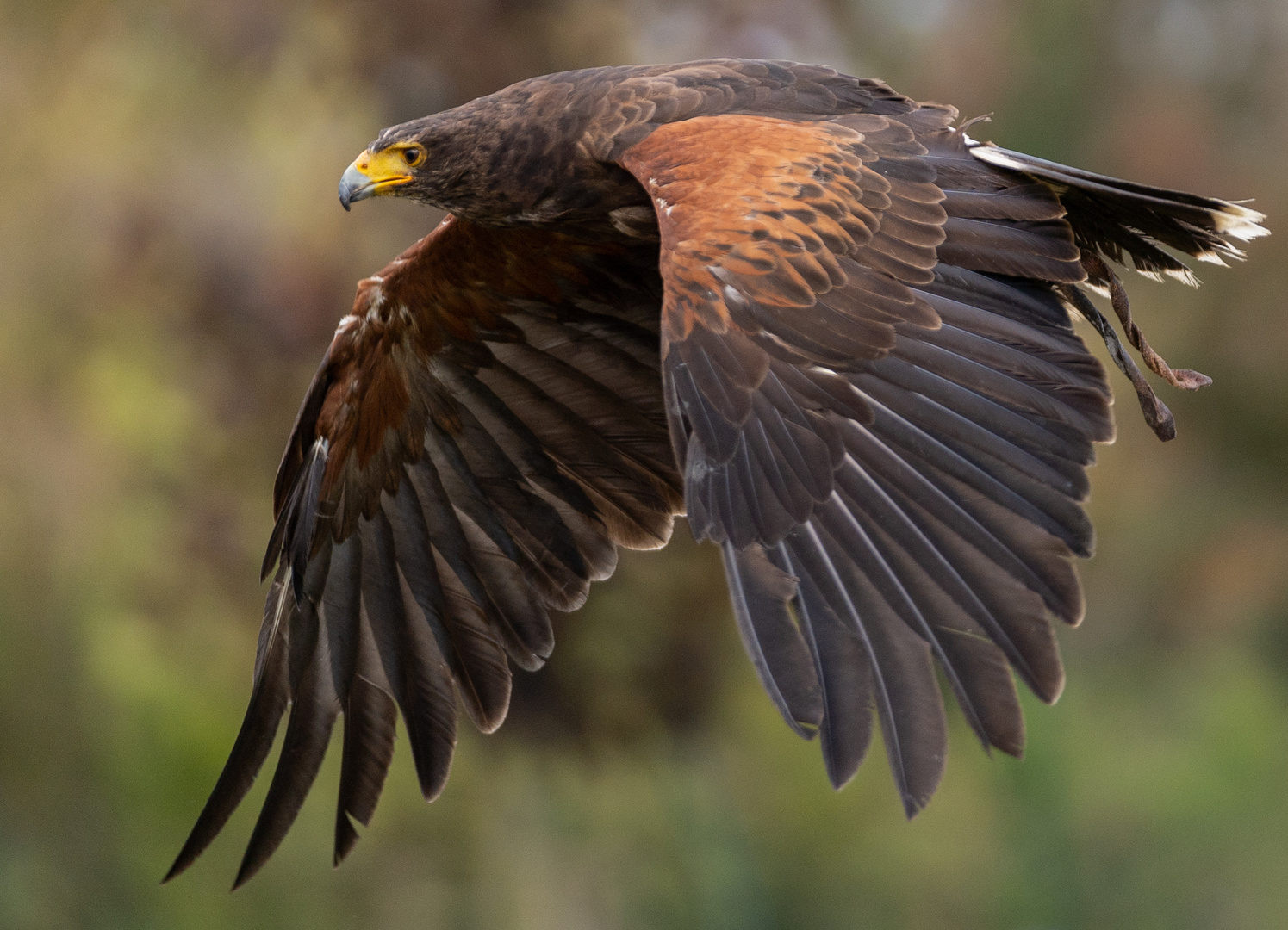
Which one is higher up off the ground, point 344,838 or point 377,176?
point 377,176

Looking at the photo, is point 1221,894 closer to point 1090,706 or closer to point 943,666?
point 1090,706

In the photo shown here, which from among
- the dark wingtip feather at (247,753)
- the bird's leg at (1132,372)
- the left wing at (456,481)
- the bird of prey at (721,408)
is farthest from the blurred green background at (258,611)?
the bird's leg at (1132,372)

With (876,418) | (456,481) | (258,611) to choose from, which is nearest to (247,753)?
(456,481)

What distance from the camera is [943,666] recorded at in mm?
3332

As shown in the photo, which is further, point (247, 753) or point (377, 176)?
point (247, 753)

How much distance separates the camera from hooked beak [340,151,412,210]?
449 centimetres

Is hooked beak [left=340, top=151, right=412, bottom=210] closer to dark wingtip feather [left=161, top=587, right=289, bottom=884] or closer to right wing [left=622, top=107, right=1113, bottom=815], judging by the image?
right wing [left=622, top=107, right=1113, bottom=815]

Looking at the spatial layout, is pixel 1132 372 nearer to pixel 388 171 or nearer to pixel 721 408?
pixel 721 408

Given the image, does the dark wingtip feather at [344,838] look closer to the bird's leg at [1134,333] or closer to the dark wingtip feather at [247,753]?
the dark wingtip feather at [247,753]

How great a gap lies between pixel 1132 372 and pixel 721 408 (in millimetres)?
1323

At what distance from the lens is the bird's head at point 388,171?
4480 millimetres

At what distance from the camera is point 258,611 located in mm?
8445

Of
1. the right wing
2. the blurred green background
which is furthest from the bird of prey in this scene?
the blurred green background

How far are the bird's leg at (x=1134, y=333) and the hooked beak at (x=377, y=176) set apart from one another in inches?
80.4
